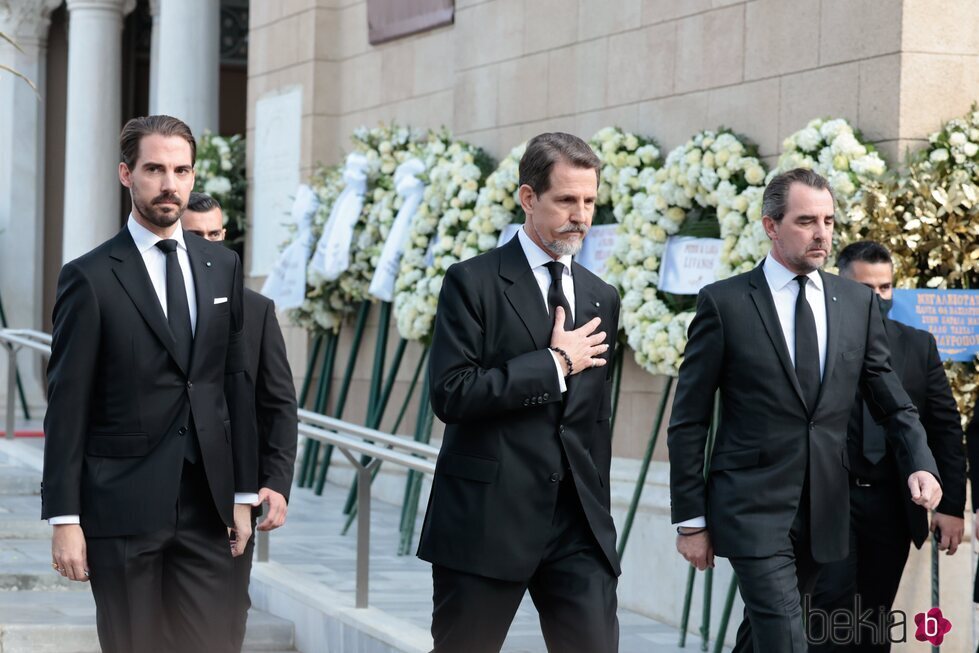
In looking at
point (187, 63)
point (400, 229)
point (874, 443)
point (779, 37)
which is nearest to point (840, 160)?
point (779, 37)

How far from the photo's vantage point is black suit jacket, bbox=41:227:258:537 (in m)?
4.09

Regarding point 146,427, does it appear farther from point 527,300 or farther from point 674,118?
point 674,118

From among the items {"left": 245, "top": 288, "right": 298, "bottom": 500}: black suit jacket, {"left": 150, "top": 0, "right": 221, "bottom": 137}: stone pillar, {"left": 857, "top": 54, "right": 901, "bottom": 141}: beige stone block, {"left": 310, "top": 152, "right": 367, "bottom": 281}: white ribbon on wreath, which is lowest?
{"left": 245, "top": 288, "right": 298, "bottom": 500}: black suit jacket

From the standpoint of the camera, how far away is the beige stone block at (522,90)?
9594 millimetres

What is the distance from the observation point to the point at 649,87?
8.55 metres

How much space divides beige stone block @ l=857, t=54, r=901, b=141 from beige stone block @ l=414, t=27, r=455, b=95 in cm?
430

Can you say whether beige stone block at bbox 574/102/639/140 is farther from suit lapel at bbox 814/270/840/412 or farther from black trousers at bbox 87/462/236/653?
black trousers at bbox 87/462/236/653

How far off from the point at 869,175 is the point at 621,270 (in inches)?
69.6

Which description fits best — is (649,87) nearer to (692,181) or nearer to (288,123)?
(692,181)

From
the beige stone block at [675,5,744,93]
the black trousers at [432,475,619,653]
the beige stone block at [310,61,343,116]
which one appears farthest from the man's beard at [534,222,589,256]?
the beige stone block at [310,61,343,116]

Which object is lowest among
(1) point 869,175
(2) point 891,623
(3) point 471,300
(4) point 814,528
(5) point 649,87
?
(2) point 891,623

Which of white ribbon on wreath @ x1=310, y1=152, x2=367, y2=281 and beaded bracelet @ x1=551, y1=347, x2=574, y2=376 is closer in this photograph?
beaded bracelet @ x1=551, y1=347, x2=574, y2=376

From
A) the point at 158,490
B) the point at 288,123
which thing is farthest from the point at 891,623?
the point at 288,123

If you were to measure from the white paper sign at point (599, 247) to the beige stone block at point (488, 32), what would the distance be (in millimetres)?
1659
